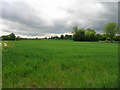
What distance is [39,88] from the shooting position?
135 inches

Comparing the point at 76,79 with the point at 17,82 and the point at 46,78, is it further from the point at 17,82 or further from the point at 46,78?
the point at 17,82

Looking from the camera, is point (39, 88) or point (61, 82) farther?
point (61, 82)

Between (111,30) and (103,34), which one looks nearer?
(111,30)

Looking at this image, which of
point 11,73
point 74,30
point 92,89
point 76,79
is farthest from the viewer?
point 74,30

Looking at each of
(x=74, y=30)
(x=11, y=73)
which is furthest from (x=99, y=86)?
(x=74, y=30)

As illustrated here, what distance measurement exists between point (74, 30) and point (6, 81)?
93.7 metres

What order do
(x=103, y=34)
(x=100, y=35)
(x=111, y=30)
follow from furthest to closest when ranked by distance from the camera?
(x=100, y=35)
(x=103, y=34)
(x=111, y=30)

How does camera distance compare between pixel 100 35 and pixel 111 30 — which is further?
pixel 100 35

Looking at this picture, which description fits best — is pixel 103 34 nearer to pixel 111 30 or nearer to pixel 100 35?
pixel 111 30

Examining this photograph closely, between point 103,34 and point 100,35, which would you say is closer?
point 103,34

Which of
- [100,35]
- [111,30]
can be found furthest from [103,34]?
[100,35]

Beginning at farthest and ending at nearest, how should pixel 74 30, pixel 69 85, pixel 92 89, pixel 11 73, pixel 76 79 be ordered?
pixel 74 30 → pixel 11 73 → pixel 76 79 → pixel 69 85 → pixel 92 89

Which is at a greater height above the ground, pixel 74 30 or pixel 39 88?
pixel 74 30

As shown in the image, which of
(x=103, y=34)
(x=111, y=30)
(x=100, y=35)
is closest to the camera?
(x=111, y=30)
